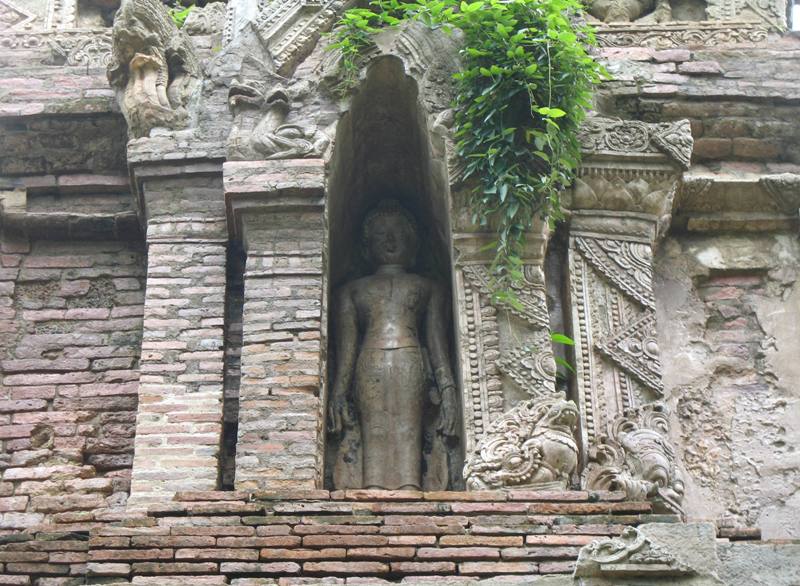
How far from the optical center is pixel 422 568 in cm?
880

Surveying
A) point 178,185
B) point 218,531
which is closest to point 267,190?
point 178,185

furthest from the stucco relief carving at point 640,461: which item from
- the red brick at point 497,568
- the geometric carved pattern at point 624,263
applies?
the red brick at point 497,568

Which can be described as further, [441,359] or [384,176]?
[384,176]

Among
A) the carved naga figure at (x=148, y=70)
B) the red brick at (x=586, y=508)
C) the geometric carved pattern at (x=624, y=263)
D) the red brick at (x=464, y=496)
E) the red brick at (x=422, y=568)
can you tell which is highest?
the carved naga figure at (x=148, y=70)

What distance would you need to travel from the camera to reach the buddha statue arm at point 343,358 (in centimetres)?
1116

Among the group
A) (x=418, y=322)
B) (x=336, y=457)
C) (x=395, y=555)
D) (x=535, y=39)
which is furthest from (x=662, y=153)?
(x=395, y=555)

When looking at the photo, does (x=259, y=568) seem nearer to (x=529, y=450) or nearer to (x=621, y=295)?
(x=529, y=450)

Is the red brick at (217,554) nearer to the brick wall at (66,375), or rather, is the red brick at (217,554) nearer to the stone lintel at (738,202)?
the brick wall at (66,375)

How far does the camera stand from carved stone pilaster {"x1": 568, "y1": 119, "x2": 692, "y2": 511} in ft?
34.2

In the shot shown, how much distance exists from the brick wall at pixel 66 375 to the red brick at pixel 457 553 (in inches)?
99.7

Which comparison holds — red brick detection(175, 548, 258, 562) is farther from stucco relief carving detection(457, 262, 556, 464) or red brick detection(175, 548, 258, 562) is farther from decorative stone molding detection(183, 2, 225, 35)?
decorative stone molding detection(183, 2, 225, 35)

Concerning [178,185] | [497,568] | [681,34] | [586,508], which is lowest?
[497,568]

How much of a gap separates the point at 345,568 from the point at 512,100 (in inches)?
143

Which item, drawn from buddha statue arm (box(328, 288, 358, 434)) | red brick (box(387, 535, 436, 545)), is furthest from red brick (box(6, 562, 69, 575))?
buddha statue arm (box(328, 288, 358, 434))
